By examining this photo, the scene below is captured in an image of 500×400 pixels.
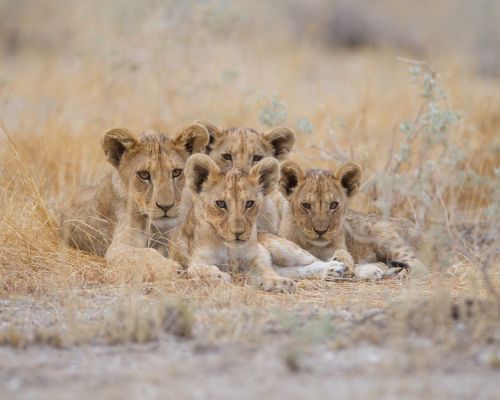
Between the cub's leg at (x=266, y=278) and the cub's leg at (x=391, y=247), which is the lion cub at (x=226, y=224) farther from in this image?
the cub's leg at (x=391, y=247)

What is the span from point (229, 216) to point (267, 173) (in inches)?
21.5

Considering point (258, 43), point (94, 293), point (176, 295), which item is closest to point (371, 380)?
point (176, 295)

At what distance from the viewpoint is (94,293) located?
6.14 meters

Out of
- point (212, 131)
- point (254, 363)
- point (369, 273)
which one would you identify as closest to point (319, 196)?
point (369, 273)

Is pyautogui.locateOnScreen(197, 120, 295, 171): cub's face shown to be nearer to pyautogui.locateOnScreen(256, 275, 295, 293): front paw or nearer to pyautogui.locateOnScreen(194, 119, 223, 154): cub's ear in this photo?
pyautogui.locateOnScreen(194, 119, 223, 154): cub's ear

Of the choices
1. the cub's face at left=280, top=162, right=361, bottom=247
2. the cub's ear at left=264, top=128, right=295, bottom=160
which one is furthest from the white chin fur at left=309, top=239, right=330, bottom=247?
the cub's ear at left=264, top=128, right=295, bottom=160

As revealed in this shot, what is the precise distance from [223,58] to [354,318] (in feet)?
29.4

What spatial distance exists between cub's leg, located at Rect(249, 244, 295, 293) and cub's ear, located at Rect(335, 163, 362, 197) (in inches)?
39.9

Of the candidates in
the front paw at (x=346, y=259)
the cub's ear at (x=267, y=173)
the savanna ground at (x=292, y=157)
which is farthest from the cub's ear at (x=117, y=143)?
the front paw at (x=346, y=259)

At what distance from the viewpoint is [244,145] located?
304 inches

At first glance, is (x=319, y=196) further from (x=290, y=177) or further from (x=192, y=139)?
(x=192, y=139)

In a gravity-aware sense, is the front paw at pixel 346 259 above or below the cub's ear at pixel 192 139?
below

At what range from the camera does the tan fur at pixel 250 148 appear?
7.71 metres

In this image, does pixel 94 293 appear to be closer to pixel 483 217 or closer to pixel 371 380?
pixel 371 380
